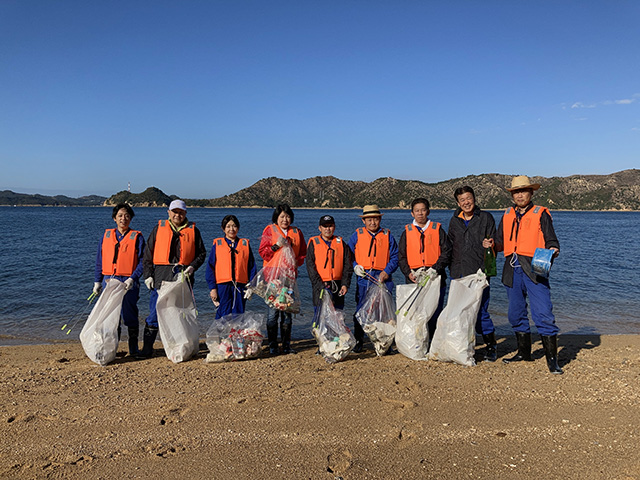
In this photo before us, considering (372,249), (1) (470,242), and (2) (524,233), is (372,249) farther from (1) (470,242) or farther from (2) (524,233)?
(2) (524,233)

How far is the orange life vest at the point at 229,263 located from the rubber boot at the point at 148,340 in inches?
41.0

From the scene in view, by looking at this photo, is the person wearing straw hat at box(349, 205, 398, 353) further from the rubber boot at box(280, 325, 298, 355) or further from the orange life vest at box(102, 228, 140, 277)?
the orange life vest at box(102, 228, 140, 277)

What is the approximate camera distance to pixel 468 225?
5.32 meters

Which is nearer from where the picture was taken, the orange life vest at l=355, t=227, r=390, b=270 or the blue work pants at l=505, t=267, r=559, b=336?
the blue work pants at l=505, t=267, r=559, b=336

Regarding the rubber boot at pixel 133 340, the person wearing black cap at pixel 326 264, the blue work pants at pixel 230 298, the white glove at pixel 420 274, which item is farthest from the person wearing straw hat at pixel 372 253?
the rubber boot at pixel 133 340

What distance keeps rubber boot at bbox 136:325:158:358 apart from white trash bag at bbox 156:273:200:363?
0.89 feet

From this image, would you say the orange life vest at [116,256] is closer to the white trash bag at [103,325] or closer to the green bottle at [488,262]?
the white trash bag at [103,325]

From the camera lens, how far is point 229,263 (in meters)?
5.63

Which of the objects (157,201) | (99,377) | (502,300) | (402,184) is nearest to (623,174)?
(402,184)

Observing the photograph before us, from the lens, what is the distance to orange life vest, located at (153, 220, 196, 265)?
5.43 meters

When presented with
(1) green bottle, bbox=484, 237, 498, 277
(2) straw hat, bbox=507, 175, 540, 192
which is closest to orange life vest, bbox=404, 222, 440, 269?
(1) green bottle, bbox=484, 237, 498, 277

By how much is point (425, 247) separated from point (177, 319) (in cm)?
320

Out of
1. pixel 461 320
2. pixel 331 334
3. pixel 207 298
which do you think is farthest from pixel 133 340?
pixel 207 298

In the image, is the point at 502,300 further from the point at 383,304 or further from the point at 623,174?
the point at 623,174
